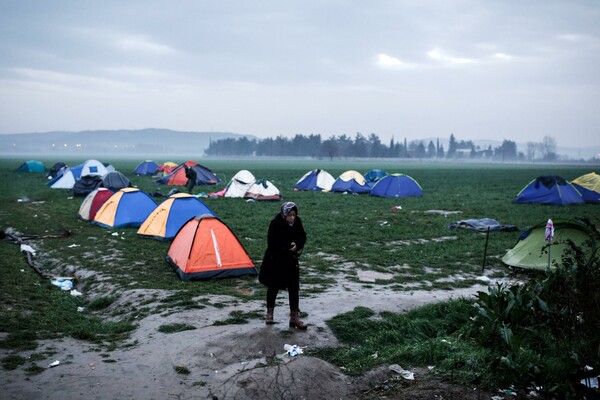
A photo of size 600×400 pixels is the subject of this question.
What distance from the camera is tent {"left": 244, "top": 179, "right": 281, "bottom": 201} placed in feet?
87.4

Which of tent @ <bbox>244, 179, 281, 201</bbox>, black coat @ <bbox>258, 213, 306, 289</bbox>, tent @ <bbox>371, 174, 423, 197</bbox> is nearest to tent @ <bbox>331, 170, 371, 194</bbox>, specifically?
tent @ <bbox>371, 174, 423, 197</bbox>

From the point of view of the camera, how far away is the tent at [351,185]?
3148 centimetres

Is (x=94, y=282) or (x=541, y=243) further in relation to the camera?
(x=541, y=243)

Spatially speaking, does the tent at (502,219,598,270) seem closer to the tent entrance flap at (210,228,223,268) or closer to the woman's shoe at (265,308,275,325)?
the woman's shoe at (265,308,275,325)

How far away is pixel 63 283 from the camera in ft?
33.7

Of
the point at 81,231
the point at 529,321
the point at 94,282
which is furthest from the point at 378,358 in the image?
the point at 81,231

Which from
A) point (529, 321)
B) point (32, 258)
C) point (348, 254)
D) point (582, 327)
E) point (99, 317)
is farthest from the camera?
point (348, 254)

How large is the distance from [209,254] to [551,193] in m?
21.9

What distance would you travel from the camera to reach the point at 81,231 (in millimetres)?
16484

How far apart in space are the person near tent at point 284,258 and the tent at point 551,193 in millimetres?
22417

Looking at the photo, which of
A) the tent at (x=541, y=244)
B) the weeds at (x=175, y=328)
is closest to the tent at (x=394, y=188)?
the tent at (x=541, y=244)

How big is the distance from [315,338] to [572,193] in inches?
936

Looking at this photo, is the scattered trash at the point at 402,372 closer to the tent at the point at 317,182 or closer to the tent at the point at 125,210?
the tent at the point at 125,210

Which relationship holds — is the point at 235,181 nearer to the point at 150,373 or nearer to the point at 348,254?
the point at 348,254
